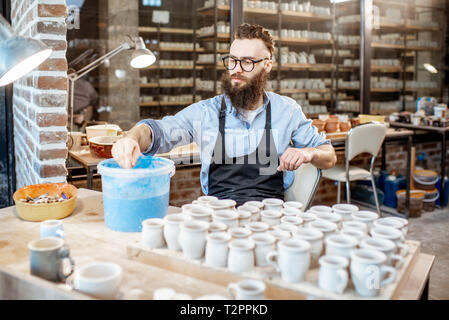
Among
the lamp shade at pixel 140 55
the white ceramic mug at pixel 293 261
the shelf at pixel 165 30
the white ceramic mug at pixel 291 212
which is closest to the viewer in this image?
the white ceramic mug at pixel 293 261

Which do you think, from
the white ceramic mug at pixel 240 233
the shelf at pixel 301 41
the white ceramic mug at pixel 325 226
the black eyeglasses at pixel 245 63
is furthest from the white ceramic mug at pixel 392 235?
the shelf at pixel 301 41

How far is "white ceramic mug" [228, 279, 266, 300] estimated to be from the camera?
1.03 meters

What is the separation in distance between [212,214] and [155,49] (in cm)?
475

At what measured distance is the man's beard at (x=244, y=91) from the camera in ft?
7.77

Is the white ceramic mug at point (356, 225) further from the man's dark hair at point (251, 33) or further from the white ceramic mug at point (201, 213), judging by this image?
the man's dark hair at point (251, 33)

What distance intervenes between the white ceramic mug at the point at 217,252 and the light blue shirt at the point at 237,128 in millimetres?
1131

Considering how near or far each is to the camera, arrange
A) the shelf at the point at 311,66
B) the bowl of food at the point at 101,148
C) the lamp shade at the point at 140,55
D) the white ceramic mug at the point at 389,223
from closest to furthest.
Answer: the white ceramic mug at the point at 389,223, the bowl of food at the point at 101,148, the lamp shade at the point at 140,55, the shelf at the point at 311,66

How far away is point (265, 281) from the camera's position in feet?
3.84

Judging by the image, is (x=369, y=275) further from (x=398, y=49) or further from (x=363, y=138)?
(x=398, y=49)

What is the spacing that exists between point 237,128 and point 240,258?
4.15 feet

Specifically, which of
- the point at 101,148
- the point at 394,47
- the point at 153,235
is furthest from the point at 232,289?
the point at 394,47

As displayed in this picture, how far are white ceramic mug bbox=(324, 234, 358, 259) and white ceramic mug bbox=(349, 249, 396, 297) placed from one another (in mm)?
59
